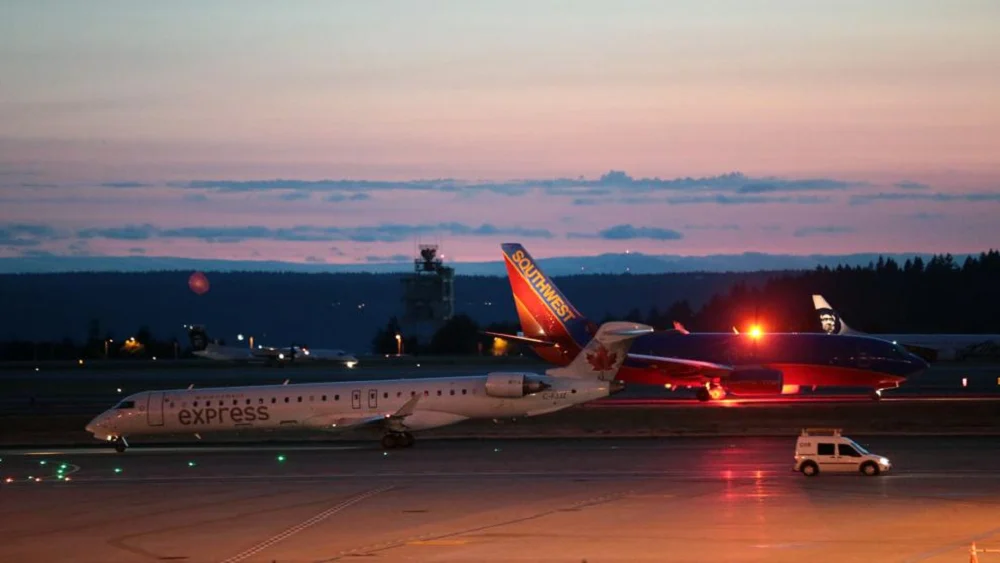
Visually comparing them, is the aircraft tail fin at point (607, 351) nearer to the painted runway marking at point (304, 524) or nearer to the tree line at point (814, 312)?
the painted runway marking at point (304, 524)

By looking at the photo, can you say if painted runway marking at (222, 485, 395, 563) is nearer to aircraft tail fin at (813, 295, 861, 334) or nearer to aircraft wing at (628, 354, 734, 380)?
aircraft wing at (628, 354, 734, 380)

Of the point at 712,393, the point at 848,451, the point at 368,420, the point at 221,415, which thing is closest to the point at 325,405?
the point at 368,420

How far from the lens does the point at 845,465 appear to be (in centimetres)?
3488

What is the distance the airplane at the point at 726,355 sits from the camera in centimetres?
6194

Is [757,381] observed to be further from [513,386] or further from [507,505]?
[507,505]

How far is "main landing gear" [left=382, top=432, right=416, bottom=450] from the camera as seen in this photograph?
44.2 meters

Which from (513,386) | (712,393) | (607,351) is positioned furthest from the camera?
(712,393)

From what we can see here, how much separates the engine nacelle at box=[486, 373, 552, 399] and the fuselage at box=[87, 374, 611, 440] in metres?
0.14

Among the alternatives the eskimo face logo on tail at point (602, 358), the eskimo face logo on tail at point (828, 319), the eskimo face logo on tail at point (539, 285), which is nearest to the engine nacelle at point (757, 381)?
the eskimo face logo on tail at point (539, 285)

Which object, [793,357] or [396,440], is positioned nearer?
[396,440]

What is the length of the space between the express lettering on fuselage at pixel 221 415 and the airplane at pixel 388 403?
0.04 m

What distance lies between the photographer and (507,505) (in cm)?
3072

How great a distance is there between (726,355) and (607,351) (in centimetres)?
2009

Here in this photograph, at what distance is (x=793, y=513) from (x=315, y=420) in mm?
→ 21214
